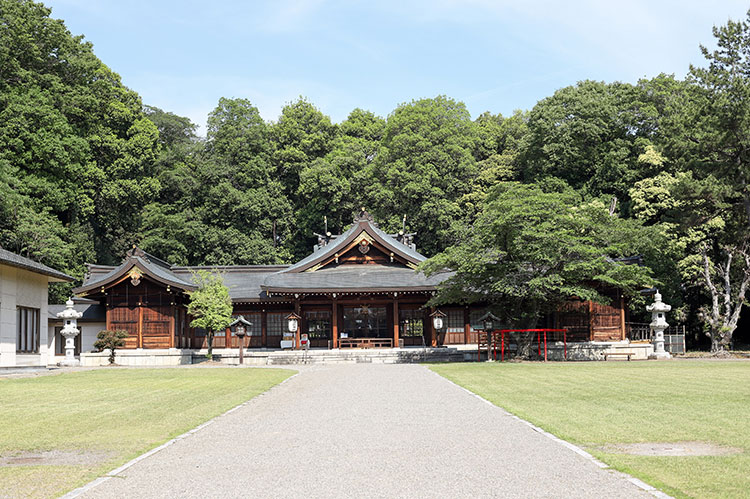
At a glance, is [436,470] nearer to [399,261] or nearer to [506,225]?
[506,225]

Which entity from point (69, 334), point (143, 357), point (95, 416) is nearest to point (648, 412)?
point (95, 416)

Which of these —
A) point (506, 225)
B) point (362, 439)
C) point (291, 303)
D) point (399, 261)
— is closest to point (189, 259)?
point (291, 303)

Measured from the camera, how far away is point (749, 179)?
106 feet

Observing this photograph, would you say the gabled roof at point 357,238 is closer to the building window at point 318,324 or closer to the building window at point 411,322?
the building window at point 318,324

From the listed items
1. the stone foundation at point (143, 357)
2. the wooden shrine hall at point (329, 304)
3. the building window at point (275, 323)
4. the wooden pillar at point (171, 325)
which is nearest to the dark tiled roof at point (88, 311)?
the wooden shrine hall at point (329, 304)

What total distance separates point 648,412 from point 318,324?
28627mm

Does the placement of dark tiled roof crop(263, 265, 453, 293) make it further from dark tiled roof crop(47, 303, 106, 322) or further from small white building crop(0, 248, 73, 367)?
small white building crop(0, 248, 73, 367)

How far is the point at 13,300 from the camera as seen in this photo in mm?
25422

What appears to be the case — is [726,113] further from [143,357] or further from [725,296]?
[143,357]

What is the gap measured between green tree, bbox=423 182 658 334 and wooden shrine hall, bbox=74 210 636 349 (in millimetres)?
4804

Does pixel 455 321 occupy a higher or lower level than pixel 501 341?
higher

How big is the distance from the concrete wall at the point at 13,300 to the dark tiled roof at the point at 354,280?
409 inches

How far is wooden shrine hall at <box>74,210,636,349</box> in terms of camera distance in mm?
34375

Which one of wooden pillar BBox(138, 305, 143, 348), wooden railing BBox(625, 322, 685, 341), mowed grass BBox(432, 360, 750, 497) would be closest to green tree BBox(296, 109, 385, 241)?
wooden pillar BBox(138, 305, 143, 348)
